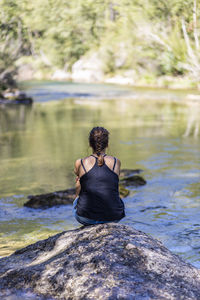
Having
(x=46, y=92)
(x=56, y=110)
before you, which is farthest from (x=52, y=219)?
(x=46, y=92)

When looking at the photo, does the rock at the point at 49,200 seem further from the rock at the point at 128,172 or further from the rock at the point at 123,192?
the rock at the point at 128,172

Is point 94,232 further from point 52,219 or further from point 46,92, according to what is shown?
point 46,92

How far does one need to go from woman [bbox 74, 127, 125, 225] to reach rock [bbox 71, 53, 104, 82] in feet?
165

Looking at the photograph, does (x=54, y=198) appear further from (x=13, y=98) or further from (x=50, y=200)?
(x=13, y=98)

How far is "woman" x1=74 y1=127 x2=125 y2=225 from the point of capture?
439 centimetres

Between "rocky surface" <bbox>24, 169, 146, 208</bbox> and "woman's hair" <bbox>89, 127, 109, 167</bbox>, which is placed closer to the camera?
"woman's hair" <bbox>89, 127, 109, 167</bbox>

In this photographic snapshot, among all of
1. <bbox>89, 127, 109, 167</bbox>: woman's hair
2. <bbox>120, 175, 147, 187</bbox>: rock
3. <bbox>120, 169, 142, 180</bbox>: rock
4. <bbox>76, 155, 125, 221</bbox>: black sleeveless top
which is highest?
<bbox>89, 127, 109, 167</bbox>: woman's hair

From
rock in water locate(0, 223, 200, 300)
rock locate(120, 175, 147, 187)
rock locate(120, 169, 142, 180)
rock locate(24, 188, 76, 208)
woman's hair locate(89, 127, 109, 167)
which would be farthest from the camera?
rock locate(120, 169, 142, 180)

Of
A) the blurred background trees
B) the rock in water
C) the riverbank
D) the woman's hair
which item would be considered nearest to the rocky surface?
the woman's hair

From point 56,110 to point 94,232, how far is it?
77.2ft

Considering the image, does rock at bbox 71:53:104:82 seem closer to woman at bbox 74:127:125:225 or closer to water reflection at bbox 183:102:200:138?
water reflection at bbox 183:102:200:138

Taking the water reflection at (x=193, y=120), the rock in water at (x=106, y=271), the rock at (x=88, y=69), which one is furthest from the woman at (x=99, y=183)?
the rock at (x=88, y=69)

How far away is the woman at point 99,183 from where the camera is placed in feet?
14.4

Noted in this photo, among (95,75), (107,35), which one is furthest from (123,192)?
(107,35)
